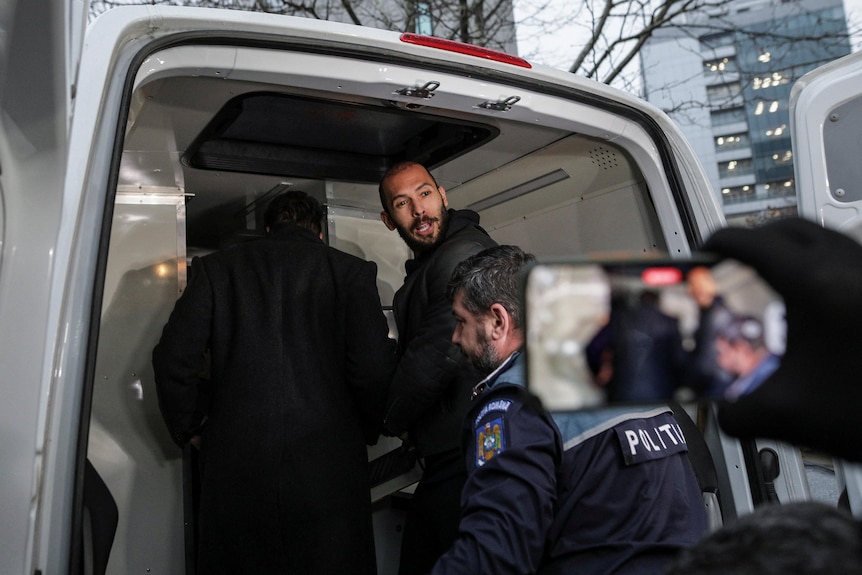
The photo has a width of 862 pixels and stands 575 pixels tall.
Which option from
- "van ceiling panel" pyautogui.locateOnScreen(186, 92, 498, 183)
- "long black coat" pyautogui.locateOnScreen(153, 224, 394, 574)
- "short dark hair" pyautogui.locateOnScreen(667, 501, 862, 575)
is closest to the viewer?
"short dark hair" pyautogui.locateOnScreen(667, 501, 862, 575)

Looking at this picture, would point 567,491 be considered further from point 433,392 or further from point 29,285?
point 29,285

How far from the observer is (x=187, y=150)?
326cm

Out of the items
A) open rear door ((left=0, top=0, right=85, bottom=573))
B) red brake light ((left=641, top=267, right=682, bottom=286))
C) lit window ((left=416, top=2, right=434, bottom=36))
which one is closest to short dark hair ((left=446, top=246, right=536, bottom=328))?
open rear door ((left=0, top=0, right=85, bottom=573))

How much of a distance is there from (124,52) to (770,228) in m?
1.64

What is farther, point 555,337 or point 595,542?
point 595,542

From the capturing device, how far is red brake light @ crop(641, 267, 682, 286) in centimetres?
68

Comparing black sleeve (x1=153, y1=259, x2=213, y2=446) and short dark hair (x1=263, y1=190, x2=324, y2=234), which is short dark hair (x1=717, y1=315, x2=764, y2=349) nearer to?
black sleeve (x1=153, y1=259, x2=213, y2=446)

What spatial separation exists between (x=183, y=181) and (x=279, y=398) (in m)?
1.39

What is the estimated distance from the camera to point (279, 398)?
2680mm

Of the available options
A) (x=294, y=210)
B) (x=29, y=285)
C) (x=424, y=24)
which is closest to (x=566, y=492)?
(x=29, y=285)

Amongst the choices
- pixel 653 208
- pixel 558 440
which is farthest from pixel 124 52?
pixel 653 208

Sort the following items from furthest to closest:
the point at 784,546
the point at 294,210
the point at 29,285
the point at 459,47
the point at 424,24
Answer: the point at 424,24 → the point at 294,210 → the point at 459,47 → the point at 29,285 → the point at 784,546

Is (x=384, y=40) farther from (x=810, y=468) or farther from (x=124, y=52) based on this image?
(x=810, y=468)

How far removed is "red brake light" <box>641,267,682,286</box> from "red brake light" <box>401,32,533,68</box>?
168 cm
